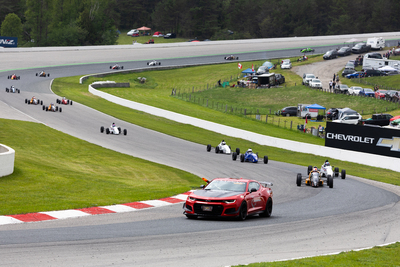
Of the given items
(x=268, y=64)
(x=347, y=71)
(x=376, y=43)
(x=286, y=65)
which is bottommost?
(x=347, y=71)

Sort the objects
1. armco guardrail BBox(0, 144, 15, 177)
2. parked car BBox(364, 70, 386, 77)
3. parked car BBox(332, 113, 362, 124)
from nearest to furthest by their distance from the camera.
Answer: armco guardrail BBox(0, 144, 15, 177) → parked car BBox(332, 113, 362, 124) → parked car BBox(364, 70, 386, 77)

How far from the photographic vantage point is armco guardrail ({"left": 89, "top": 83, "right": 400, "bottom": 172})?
1346 inches

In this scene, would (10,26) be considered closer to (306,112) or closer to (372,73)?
(372,73)

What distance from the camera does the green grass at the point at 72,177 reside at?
628 inches

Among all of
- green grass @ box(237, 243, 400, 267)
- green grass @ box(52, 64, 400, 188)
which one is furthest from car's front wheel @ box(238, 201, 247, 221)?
green grass @ box(52, 64, 400, 188)

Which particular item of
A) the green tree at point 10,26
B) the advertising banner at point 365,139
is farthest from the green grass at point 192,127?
the green tree at point 10,26

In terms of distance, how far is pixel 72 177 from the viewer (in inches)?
804

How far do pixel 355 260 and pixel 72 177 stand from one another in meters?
13.3

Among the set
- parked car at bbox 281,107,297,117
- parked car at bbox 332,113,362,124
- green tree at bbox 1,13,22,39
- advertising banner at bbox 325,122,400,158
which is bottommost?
parked car at bbox 281,107,297,117

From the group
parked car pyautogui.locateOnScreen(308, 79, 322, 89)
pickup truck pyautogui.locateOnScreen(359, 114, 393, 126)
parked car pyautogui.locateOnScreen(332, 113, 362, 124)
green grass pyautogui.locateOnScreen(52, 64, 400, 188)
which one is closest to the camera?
green grass pyautogui.locateOnScreen(52, 64, 400, 188)

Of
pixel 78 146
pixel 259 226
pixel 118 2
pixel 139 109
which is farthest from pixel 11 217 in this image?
pixel 118 2

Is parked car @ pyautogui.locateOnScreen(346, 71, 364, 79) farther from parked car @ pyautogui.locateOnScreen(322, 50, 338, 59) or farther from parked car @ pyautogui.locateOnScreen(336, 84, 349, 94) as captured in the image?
parked car @ pyautogui.locateOnScreen(322, 50, 338, 59)

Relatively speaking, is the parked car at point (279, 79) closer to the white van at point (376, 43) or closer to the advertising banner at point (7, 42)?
the white van at point (376, 43)

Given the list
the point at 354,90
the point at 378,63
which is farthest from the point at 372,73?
the point at 354,90
